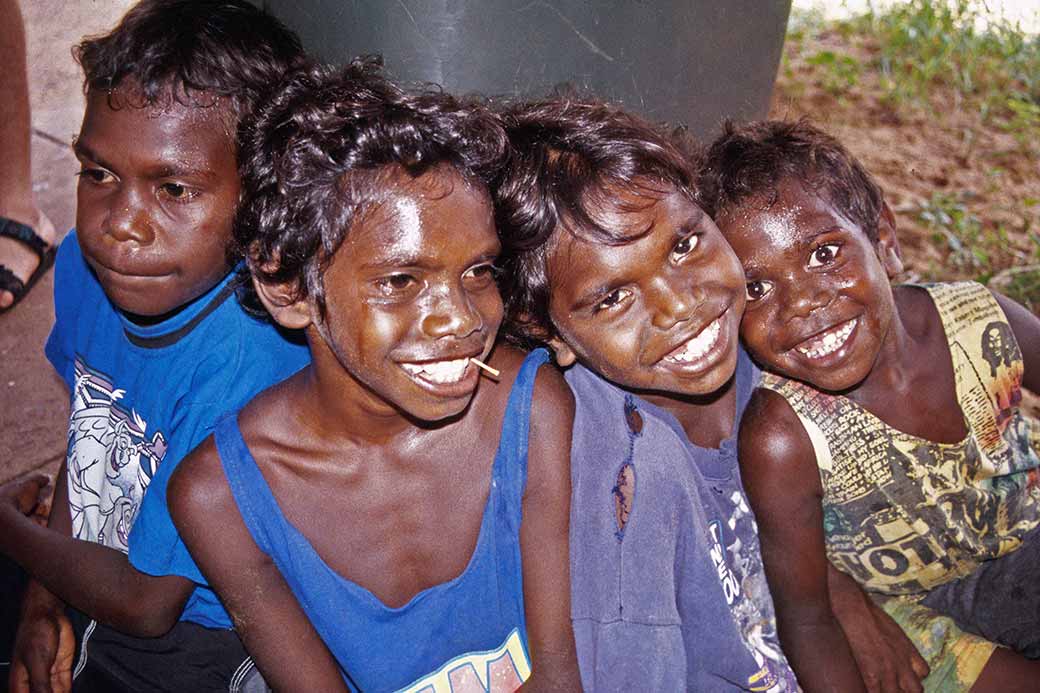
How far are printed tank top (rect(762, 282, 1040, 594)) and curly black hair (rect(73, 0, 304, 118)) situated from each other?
125 centimetres

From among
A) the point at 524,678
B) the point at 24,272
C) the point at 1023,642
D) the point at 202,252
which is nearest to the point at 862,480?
the point at 1023,642

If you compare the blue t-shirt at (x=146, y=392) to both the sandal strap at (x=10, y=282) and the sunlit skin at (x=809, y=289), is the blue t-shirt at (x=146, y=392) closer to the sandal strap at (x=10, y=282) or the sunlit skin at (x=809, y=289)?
the sunlit skin at (x=809, y=289)

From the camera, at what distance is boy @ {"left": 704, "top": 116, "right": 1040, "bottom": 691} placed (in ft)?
7.19

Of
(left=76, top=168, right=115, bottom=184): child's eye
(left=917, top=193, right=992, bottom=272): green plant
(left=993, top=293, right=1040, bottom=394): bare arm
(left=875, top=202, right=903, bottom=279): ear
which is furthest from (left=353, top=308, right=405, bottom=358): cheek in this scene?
(left=917, top=193, right=992, bottom=272): green plant

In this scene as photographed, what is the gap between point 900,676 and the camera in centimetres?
236

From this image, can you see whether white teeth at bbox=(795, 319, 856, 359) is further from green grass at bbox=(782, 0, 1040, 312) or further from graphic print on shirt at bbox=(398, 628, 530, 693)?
green grass at bbox=(782, 0, 1040, 312)

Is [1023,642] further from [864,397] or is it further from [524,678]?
[524,678]

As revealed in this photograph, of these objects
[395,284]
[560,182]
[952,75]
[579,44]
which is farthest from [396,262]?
[952,75]

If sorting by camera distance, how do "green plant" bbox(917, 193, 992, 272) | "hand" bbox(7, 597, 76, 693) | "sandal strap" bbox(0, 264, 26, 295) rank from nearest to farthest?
"hand" bbox(7, 597, 76, 693), "sandal strap" bbox(0, 264, 26, 295), "green plant" bbox(917, 193, 992, 272)

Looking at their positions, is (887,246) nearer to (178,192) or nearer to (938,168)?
(178,192)

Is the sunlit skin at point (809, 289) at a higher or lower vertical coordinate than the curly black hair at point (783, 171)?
lower

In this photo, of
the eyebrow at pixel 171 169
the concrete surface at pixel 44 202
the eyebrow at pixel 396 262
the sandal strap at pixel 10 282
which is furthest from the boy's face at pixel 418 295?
the sandal strap at pixel 10 282

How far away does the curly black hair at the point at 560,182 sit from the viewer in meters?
2.02

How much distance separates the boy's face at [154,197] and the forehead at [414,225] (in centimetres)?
41
